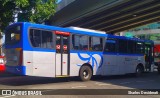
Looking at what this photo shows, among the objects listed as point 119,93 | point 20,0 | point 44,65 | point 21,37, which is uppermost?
point 20,0

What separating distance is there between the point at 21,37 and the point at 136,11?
22.4 metres

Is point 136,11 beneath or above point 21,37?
above

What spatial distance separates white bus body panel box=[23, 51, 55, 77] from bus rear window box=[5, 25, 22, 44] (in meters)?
1.01

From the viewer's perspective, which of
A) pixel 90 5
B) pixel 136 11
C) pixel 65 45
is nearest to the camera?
pixel 65 45

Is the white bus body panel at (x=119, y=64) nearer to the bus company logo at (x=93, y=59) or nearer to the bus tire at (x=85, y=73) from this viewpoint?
the bus company logo at (x=93, y=59)

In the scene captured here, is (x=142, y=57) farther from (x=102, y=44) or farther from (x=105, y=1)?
(x=105, y=1)

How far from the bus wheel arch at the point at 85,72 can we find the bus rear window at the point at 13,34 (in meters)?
4.31

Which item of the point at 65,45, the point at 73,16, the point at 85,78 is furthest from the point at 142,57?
the point at 73,16

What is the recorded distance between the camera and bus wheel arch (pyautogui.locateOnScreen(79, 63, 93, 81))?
18312 mm

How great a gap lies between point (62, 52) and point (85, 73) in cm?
233

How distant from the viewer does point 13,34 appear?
16.2 metres

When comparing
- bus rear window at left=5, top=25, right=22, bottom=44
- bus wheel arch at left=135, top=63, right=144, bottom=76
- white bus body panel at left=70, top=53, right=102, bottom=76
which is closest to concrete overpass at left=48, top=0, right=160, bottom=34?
bus wheel arch at left=135, top=63, right=144, bottom=76

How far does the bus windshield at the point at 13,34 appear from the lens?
51.7 feet

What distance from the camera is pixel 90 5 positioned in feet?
107
